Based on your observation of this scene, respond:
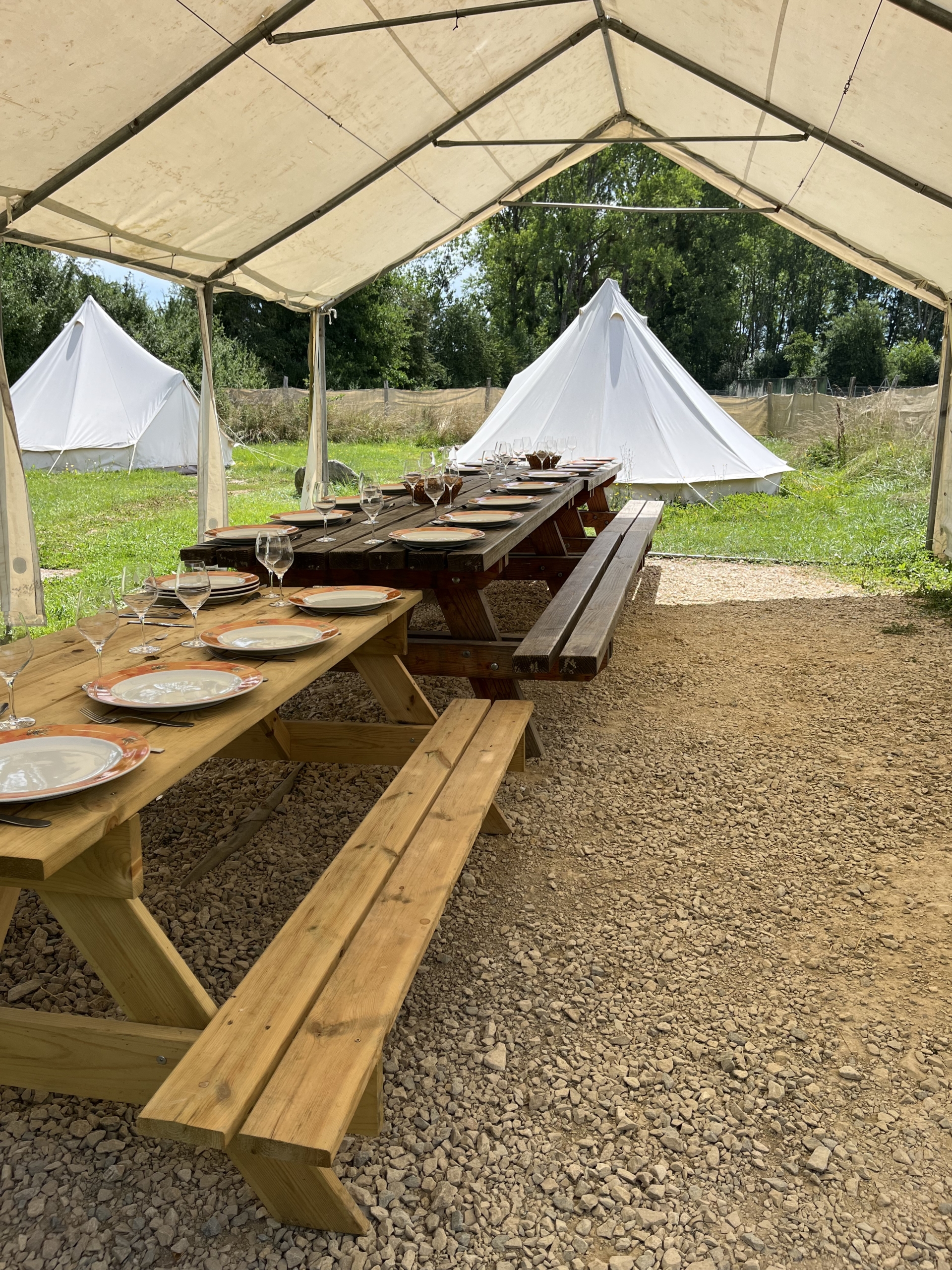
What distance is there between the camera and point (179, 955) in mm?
1648

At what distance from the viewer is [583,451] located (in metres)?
9.19

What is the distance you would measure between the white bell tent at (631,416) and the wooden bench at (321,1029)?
762 cm

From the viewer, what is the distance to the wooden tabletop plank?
116 cm

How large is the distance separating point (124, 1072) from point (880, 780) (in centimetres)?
246

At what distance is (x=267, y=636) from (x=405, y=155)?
4.58 metres

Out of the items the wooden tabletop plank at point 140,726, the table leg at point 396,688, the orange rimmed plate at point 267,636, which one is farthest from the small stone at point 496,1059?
the table leg at point 396,688

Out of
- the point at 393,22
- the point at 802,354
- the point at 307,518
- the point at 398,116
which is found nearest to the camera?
the point at 307,518

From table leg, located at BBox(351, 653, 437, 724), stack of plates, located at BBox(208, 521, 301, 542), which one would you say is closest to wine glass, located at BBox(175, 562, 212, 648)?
table leg, located at BBox(351, 653, 437, 724)

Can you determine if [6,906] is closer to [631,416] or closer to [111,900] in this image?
[111,900]

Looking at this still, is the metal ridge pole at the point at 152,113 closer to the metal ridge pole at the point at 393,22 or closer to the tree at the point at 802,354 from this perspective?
the metal ridge pole at the point at 393,22

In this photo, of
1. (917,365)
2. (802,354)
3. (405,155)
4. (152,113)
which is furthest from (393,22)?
(802,354)

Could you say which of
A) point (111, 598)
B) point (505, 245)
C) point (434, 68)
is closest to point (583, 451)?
point (434, 68)

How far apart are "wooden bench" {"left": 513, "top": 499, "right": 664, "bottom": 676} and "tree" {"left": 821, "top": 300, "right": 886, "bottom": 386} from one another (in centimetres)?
2625

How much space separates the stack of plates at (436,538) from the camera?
117 inches
